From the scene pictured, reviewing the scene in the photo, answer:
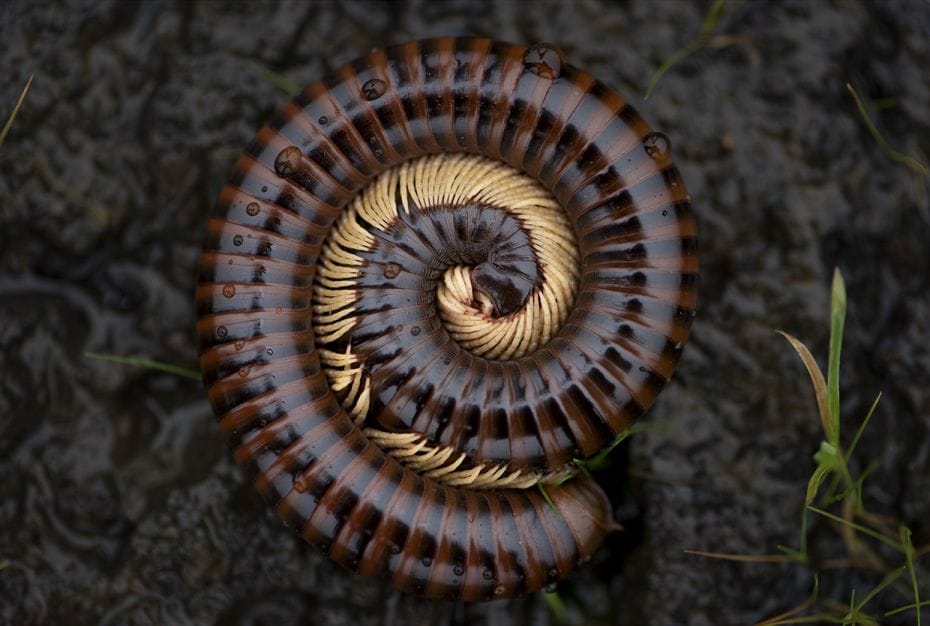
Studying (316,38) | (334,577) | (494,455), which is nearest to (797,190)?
(494,455)

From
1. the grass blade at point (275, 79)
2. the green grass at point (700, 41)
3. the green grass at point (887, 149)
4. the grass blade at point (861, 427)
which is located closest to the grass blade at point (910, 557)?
the grass blade at point (861, 427)

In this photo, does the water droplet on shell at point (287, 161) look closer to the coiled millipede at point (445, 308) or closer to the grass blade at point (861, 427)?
the coiled millipede at point (445, 308)

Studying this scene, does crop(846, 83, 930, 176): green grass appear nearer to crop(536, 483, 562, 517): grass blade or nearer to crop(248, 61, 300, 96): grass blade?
crop(536, 483, 562, 517): grass blade

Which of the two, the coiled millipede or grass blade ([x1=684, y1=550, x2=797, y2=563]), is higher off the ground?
the coiled millipede

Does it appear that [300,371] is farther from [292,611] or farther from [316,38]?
[316,38]

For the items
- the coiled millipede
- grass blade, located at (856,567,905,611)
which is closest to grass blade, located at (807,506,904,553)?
grass blade, located at (856,567,905,611)

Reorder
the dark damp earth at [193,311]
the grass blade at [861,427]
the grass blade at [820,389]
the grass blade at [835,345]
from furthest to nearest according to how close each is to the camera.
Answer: the dark damp earth at [193,311] < the grass blade at [861,427] < the grass blade at [820,389] < the grass blade at [835,345]
